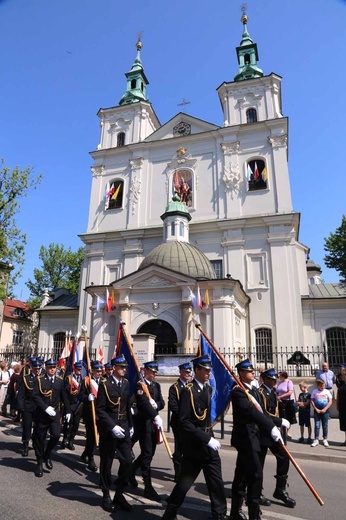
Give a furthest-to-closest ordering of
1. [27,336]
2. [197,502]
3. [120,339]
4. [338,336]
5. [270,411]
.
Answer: [27,336]
[338,336]
[120,339]
[270,411]
[197,502]

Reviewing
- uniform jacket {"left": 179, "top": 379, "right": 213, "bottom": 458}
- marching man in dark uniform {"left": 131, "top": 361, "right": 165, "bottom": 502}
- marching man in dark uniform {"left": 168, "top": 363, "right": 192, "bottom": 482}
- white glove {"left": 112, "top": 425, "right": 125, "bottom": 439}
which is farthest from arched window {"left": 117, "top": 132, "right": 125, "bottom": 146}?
uniform jacket {"left": 179, "top": 379, "right": 213, "bottom": 458}

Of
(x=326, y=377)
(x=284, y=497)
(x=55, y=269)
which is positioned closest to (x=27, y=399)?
(x=284, y=497)

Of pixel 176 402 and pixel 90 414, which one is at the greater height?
pixel 176 402

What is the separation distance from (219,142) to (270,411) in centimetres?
2684

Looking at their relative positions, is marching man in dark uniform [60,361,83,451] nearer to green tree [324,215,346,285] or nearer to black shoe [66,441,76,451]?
black shoe [66,441,76,451]

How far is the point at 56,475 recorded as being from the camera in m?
6.50

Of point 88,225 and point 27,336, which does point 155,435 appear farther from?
point 27,336

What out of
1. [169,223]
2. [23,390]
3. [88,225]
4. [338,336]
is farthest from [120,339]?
[88,225]

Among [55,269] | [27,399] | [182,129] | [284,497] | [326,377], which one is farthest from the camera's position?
[55,269]

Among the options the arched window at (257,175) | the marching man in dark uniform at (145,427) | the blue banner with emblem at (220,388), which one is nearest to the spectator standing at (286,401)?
the blue banner with emblem at (220,388)

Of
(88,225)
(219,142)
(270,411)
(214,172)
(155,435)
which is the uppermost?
(219,142)

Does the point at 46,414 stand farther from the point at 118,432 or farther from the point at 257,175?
the point at 257,175

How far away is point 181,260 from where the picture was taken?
22250 mm

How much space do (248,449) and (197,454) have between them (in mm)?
783
